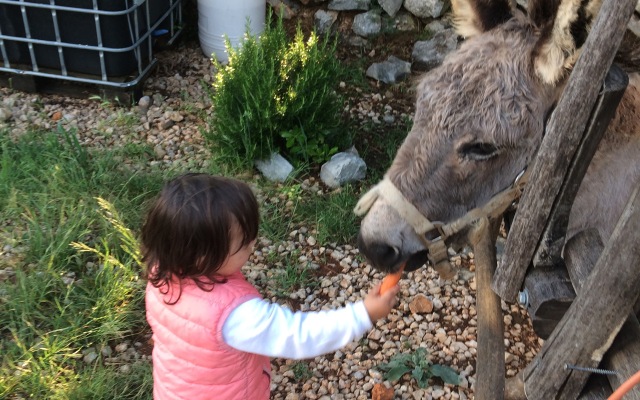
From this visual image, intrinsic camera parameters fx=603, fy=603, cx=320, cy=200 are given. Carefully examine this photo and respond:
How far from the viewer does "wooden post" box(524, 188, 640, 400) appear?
1.36 meters

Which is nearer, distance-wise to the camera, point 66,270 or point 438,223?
point 438,223

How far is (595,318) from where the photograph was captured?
1.46m

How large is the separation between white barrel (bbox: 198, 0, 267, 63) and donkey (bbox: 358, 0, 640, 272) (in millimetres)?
3156

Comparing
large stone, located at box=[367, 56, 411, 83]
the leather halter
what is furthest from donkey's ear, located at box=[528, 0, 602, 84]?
large stone, located at box=[367, 56, 411, 83]

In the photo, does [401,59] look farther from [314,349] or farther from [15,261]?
[314,349]

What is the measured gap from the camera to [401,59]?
17.0 feet

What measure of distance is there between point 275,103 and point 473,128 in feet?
6.77

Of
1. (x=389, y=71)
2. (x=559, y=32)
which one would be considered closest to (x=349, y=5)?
(x=389, y=71)

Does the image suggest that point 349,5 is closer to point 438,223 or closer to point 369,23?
point 369,23

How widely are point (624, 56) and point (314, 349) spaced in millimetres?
1469

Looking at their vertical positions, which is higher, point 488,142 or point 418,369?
point 488,142

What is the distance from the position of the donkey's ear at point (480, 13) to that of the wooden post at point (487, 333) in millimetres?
706

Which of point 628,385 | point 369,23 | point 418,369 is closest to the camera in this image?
point 628,385

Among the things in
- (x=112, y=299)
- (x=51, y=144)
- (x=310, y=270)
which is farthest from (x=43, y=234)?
(x=310, y=270)
